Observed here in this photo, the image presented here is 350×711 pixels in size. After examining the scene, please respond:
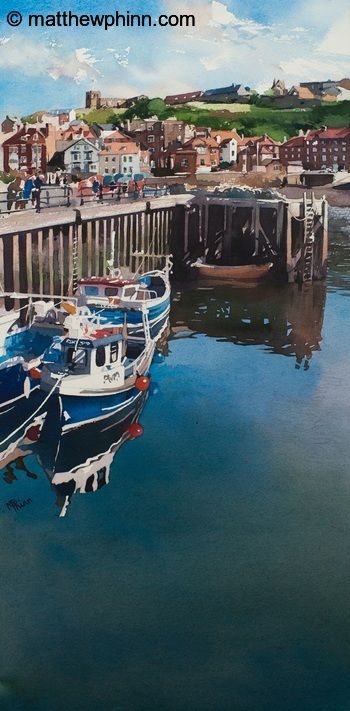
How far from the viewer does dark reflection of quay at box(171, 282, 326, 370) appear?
13.8 meters

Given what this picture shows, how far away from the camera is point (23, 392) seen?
9.75 metres

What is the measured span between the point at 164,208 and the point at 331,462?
11.8 m

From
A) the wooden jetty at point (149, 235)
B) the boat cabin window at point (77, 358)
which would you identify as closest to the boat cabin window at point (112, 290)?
the wooden jetty at point (149, 235)

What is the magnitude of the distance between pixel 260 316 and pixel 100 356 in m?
6.79

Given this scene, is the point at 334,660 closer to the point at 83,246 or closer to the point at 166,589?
the point at 166,589

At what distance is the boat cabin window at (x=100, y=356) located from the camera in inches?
379

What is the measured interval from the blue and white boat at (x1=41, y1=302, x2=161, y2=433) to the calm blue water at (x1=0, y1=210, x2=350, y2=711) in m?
0.34

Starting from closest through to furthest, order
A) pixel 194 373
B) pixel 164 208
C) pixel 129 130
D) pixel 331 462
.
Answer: pixel 331 462
pixel 194 373
pixel 164 208
pixel 129 130

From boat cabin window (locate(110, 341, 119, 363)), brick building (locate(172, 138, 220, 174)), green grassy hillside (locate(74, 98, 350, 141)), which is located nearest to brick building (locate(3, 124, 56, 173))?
green grassy hillside (locate(74, 98, 350, 141))

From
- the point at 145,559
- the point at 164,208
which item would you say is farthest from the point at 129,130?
the point at 145,559

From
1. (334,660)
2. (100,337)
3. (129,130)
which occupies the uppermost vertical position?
(129,130)

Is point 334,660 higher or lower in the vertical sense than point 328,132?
lower

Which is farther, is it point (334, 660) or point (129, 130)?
point (129, 130)

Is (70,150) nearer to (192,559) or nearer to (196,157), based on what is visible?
(196,157)
